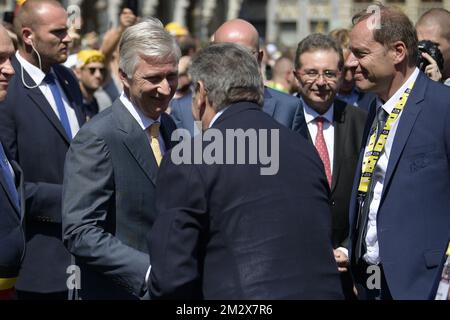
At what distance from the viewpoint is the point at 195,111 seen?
14.4 feet

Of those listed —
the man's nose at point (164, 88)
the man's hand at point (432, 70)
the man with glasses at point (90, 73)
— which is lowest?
the man with glasses at point (90, 73)

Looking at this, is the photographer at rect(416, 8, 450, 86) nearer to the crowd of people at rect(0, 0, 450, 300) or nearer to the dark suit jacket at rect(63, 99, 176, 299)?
the crowd of people at rect(0, 0, 450, 300)

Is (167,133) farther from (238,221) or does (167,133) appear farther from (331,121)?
(331,121)

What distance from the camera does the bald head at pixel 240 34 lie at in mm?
6831

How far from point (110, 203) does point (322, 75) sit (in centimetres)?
254

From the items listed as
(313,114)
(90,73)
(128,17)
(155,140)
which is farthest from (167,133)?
(90,73)

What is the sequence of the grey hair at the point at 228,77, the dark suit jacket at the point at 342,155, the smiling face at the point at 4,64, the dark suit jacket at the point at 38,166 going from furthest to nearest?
the dark suit jacket at the point at 342,155 → the dark suit jacket at the point at 38,166 → the smiling face at the point at 4,64 → the grey hair at the point at 228,77

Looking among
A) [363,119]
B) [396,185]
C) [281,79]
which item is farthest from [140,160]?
[281,79]

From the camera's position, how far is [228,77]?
4.17 meters

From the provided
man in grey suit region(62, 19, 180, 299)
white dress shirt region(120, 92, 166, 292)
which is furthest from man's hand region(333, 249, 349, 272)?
white dress shirt region(120, 92, 166, 292)

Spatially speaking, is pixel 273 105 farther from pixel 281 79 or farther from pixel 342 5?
pixel 342 5

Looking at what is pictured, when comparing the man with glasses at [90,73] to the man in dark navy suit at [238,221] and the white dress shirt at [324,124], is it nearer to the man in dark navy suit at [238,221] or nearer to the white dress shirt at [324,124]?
the white dress shirt at [324,124]

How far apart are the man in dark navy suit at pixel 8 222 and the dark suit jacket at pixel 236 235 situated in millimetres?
1414

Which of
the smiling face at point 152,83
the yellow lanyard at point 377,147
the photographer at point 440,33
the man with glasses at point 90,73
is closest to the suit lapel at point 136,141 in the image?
the smiling face at point 152,83
